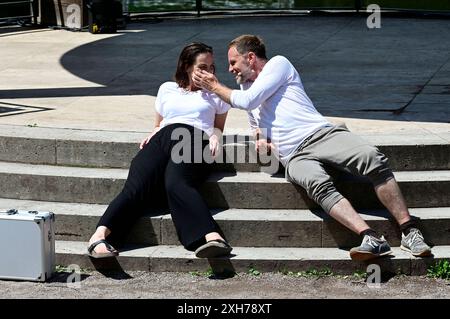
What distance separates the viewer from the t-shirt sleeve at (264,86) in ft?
25.5

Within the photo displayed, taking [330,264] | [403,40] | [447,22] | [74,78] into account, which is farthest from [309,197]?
[447,22]

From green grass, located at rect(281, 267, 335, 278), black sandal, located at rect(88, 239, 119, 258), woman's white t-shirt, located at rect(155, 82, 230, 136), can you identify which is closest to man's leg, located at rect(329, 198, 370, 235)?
green grass, located at rect(281, 267, 335, 278)

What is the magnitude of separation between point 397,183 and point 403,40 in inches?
259

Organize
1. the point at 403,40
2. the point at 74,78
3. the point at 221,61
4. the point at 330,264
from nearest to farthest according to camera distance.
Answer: the point at 330,264 → the point at 74,78 → the point at 221,61 → the point at 403,40

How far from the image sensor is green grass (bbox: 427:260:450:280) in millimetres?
7484

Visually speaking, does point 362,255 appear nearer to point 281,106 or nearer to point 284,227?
point 284,227

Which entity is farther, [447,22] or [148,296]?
[447,22]

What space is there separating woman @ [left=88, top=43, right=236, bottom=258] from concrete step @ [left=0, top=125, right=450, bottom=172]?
0.71ft

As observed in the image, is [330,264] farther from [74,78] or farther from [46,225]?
[74,78]

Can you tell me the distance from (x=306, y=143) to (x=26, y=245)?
2010 millimetres

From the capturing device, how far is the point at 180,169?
783 centimetres

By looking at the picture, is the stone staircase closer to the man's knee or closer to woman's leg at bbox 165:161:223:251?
woman's leg at bbox 165:161:223:251

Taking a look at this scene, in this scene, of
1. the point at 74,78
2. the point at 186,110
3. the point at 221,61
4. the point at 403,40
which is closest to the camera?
the point at 186,110
